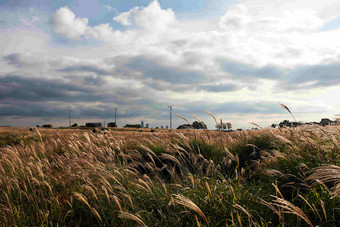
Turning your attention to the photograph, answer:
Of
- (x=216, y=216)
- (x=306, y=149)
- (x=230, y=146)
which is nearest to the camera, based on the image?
(x=216, y=216)

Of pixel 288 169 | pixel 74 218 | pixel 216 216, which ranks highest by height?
pixel 288 169

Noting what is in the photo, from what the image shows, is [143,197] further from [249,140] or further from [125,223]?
[249,140]

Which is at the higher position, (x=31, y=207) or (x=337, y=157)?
(x=337, y=157)

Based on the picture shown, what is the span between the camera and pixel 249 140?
29.8 ft

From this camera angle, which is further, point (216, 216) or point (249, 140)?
point (249, 140)

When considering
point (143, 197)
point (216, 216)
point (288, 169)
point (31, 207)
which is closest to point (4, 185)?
point (31, 207)

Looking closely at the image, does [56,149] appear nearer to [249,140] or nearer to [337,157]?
[249,140]

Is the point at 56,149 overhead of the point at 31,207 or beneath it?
overhead

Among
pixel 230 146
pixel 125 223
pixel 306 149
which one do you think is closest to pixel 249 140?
pixel 230 146

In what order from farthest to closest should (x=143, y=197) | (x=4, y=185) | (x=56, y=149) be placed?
(x=56, y=149), (x=4, y=185), (x=143, y=197)

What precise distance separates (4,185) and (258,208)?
19.0ft

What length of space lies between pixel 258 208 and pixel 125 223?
79.1 inches

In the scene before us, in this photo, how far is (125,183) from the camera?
493 centimetres

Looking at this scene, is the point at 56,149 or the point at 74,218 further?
the point at 56,149
